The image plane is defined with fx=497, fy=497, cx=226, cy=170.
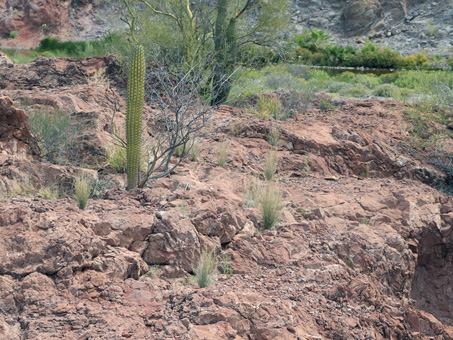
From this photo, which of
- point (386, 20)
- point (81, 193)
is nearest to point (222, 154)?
point (81, 193)

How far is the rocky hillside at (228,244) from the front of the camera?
3.41m

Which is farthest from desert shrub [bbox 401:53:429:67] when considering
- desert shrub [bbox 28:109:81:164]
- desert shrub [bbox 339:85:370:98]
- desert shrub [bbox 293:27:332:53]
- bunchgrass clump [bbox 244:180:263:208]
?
desert shrub [bbox 28:109:81:164]

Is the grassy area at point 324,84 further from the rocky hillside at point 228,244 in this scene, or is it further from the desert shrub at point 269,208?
the desert shrub at point 269,208

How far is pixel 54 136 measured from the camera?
5.80 meters

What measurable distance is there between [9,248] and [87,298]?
26.4 inches

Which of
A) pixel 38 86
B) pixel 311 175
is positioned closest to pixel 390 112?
pixel 311 175

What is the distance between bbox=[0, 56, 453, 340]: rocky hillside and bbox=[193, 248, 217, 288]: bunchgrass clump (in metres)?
0.07

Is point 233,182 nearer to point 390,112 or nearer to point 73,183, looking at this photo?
point 73,183

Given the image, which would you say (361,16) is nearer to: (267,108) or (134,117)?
(267,108)

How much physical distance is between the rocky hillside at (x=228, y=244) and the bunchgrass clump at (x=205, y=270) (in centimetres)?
7

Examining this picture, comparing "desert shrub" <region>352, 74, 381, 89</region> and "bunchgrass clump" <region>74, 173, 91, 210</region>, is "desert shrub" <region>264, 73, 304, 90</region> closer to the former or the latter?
"desert shrub" <region>352, 74, 381, 89</region>

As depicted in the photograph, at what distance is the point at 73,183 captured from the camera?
4.82m

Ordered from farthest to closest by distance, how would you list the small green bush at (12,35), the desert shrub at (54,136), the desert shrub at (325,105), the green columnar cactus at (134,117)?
1. the small green bush at (12,35)
2. the desert shrub at (325,105)
3. the desert shrub at (54,136)
4. the green columnar cactus at (134,117)

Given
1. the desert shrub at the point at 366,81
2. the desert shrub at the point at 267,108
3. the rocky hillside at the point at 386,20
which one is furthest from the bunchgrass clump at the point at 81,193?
the rocky hillside at the point at 386,20
